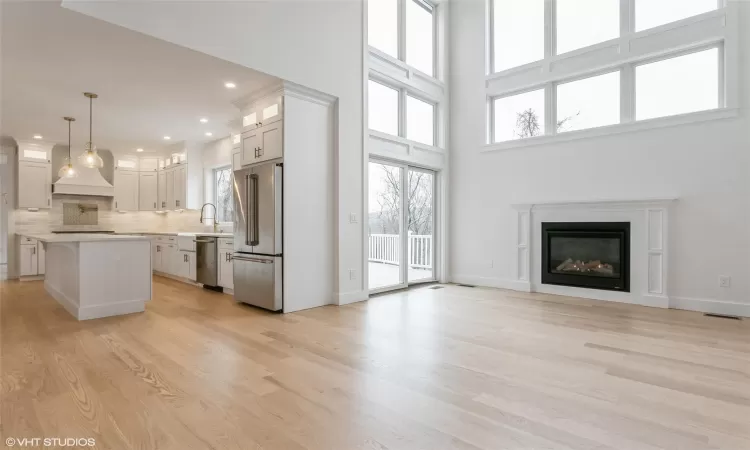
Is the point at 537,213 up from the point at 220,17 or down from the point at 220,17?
down

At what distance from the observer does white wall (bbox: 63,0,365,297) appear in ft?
10.8

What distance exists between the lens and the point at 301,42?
14.5 feet

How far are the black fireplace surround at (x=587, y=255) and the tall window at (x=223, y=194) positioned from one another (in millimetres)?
5545

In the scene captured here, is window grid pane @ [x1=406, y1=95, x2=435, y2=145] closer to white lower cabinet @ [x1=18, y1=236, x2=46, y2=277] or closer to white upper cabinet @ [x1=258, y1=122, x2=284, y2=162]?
white upper cabinet @ [x1=258, y1=122, x2=284, y2=162]

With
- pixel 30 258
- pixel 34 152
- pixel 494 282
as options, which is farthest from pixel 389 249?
pixel 34 152

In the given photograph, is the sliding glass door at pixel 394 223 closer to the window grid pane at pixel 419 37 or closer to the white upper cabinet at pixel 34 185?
the window grid pane at pixel 419 37

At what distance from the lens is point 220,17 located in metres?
3.65

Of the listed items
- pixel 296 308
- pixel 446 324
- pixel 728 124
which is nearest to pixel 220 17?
pixel 296 308

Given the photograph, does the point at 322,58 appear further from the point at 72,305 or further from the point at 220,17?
the point at 72,305

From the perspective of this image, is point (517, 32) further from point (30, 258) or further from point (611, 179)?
point (30, 258)

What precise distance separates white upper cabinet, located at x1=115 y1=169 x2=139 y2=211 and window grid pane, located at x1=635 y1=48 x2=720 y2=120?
9.31 meters

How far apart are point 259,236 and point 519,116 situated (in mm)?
4505

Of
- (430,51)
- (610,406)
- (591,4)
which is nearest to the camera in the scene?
(610,406)

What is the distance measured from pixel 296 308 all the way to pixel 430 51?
16.9 ft
